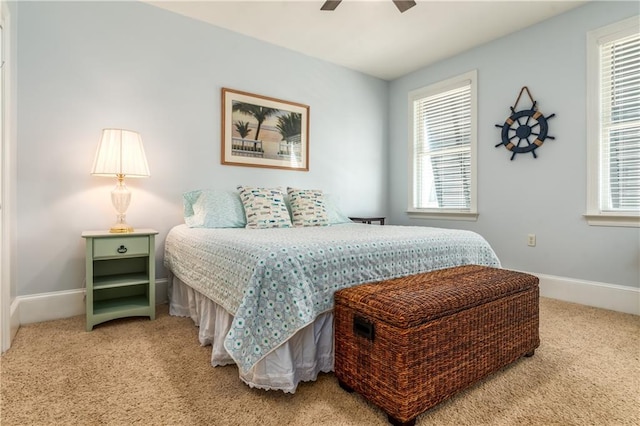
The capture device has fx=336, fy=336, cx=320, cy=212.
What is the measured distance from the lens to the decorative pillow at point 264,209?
2.62m

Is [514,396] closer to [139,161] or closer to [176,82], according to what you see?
[139,161]

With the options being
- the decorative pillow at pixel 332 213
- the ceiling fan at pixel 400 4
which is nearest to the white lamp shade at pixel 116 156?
the decorative pillow at pixel 332 213

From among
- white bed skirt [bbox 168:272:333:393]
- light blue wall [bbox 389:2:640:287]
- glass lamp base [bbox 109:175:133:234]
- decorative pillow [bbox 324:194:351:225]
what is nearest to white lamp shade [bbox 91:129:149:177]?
glass lamp base [bbox 109:175:133:234]

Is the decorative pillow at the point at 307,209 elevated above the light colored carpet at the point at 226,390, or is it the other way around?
the decorative pillow at the point at 307,209

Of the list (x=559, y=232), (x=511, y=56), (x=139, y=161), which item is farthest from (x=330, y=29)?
(x=559, y=232)

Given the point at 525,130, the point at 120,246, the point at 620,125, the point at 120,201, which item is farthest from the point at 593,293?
the point at 120,201

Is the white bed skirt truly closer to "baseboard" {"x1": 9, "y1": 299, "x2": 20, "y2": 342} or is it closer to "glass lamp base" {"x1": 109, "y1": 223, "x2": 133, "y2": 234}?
"glass lamp base" {"x1": 109, "y1": 223, "x2": 133, "y2": 234}

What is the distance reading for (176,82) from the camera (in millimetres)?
2893

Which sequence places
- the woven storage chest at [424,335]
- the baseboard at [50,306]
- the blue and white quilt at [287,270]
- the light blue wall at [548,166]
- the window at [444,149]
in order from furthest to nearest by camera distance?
the window at [444,149]
the light blue wall at [548,166]
the baseboard at [50,306]
the blue and white quilt at [287,270]
the woven storage chest at [424,335]

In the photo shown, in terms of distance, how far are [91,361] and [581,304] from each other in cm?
350

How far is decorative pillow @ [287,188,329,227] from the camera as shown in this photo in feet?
9.39

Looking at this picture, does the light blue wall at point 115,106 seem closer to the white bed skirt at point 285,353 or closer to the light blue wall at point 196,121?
the light blue wall at point 196,121

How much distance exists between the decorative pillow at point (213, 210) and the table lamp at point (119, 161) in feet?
1.44

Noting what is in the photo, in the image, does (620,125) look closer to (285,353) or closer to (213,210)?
(285,353)
